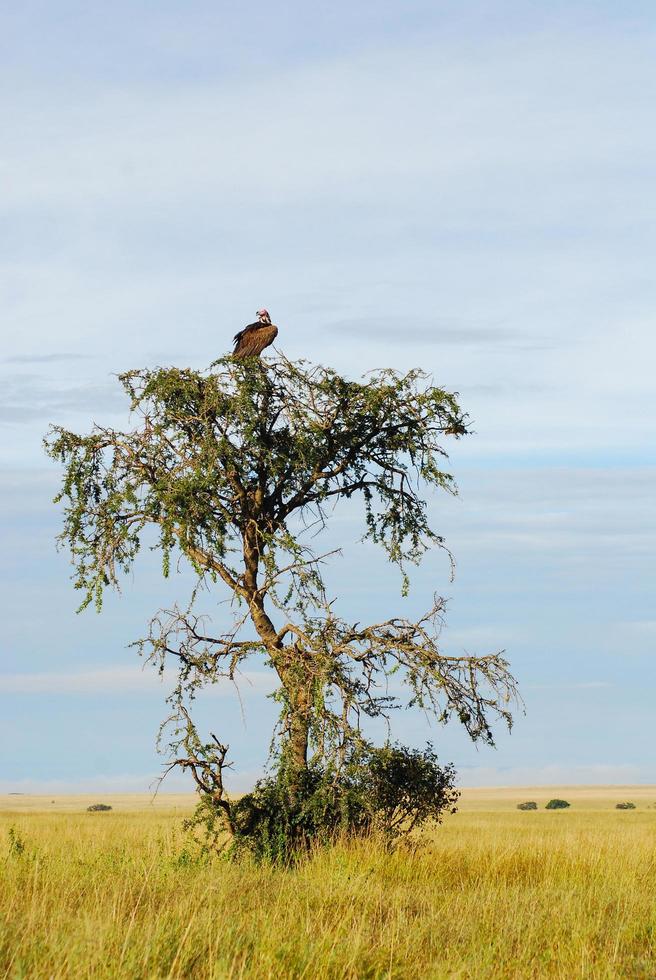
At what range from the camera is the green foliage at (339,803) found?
17641 millimetres

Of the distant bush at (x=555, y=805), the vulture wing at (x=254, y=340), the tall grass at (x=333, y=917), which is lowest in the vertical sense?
the distant bush at (x=555, y=805)

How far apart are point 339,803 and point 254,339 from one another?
819cm

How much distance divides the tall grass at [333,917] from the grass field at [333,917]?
3 cm

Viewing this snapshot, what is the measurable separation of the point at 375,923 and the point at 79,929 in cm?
346

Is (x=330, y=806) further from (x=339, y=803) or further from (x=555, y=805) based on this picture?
(x=555, y=805)

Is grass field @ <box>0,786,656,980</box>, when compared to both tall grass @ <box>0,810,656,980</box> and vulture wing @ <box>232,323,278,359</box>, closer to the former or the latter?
tall grass @ <box>0,810,656,980</box>

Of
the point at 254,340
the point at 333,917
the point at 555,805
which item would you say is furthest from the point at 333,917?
the point at 555,805

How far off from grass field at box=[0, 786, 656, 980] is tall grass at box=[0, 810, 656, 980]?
3cm

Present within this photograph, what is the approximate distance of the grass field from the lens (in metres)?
9.53

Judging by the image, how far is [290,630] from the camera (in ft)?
61.4

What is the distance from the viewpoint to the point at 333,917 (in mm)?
11727

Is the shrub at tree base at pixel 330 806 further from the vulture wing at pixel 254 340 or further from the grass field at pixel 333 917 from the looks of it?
the vulture wing at pixel 254 340

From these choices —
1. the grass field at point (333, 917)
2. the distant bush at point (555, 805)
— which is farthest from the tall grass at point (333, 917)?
the distant bush at point (555, 805)

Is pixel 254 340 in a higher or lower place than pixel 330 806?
higher
